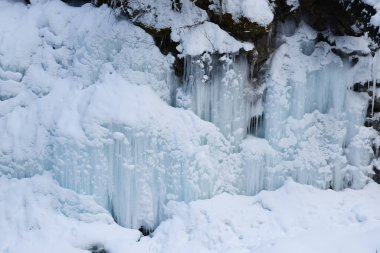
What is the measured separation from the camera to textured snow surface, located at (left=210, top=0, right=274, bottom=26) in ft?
20.5

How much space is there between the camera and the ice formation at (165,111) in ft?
20.3

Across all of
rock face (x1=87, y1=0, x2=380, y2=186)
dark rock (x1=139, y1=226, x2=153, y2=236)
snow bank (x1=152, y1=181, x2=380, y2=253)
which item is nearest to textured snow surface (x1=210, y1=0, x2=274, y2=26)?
rock face (x1=87, y1=0, x2=380, y2=186)

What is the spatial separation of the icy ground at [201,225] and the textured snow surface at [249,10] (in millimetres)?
2190

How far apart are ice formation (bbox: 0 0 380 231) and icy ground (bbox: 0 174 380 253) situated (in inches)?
7.5

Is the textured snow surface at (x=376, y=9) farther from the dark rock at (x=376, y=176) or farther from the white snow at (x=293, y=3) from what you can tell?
the dark rock at (x=376, y=176)

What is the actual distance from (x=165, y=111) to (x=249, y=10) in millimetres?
1591

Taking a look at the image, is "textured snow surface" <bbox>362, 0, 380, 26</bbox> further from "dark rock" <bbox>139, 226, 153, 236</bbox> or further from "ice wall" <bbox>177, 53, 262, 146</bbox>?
"dark rock" <bbox>139, 226, 153, 236</bbox>

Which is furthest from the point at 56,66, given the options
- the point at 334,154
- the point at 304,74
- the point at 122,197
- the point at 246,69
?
the point at 334,154

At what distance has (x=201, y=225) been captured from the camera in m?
6.07

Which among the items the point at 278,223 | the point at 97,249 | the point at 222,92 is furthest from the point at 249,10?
the point at 97,249

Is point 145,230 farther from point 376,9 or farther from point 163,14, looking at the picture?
point 376,9

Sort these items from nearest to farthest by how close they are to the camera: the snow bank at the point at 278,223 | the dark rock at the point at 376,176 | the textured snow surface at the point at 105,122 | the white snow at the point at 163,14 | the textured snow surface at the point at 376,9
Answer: the snow bank at the point at 278,223 → the textured snow surface at the point at 376,9 → the textured snow surface at the point at 105,122 → the white snow at the point at 163,14 → the dark rock at the point at 376,176

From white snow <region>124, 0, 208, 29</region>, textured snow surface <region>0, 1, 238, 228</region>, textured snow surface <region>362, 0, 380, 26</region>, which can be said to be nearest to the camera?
textured snow surface <region>362, 0, 380, 26</region>

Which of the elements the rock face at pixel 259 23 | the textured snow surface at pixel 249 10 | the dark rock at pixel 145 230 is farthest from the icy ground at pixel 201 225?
the textured snow surface at pixel 249 10
